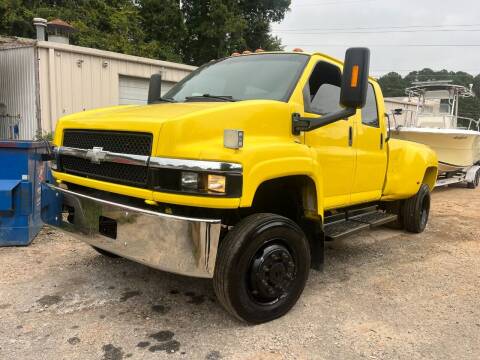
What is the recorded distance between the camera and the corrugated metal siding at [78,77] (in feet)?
32.7

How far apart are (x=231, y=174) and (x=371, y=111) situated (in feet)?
9.14

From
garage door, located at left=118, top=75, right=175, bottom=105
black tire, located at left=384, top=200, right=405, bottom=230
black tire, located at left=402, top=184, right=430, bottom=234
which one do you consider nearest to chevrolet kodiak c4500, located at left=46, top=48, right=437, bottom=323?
black tire, located at left=384, top=200, right=405, bottom=230

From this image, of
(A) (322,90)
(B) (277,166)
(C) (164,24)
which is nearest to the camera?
(B) (277,166)

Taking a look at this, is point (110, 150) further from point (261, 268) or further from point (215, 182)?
point (261, 268)

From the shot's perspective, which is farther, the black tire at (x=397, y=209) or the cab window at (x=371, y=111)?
the black tire at (x=397, y=209)

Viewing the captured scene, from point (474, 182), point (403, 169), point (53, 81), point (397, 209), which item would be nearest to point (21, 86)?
point (53, 81)

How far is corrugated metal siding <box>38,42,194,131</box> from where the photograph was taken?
9.95 metres

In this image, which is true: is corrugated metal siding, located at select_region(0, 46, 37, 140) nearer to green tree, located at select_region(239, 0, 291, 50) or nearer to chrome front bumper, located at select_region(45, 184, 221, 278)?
chrome front bumper, located at select_region(45, 184, 221, 278)

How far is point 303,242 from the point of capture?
3.66m

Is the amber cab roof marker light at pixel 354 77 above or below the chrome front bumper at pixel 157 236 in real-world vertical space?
above

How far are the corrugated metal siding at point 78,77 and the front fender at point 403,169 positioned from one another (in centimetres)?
750

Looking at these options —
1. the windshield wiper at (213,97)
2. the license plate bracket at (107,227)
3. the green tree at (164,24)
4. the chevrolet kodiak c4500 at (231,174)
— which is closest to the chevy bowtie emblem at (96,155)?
the chevrolet kodiak c4500 at (231,174)

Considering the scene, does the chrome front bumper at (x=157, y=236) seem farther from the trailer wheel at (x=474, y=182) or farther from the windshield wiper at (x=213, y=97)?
the trailer wheel at (x=474, y=182)

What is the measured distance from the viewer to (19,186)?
16.4ft
